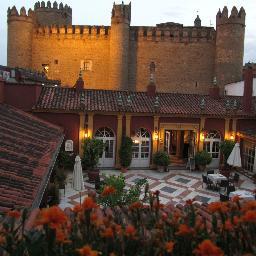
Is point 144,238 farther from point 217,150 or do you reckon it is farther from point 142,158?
point 217,150

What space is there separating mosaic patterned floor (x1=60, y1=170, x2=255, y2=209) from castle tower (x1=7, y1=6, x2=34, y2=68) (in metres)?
22.6

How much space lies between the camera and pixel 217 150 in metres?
23.5

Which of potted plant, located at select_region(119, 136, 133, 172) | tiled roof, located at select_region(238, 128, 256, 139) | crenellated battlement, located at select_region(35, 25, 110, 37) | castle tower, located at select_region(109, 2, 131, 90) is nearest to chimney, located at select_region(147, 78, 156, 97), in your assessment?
potted plant, located at select_region(119, 136, 133, 172)

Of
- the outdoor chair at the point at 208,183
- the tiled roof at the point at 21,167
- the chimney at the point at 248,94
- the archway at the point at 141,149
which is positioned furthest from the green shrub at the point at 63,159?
the chimney at the point at 248,94

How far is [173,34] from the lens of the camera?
38.8 metres

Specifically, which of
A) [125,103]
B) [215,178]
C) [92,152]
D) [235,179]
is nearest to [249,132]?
[235,179]

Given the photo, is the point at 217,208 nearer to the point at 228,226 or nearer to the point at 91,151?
the point at 228,226

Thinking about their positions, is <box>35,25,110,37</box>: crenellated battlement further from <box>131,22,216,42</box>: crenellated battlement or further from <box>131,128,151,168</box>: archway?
<box>131,128,151,168</box>: archway

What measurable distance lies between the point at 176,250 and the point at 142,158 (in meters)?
19.8

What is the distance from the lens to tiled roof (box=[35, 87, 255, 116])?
21.5 meters

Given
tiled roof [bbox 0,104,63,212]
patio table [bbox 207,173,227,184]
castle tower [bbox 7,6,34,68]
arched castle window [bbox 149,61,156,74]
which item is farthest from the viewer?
arched castle window [bbox 149,61,156,74]

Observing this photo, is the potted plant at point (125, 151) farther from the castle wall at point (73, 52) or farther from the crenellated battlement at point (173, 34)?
the crenellated battlement at point (173, 34)

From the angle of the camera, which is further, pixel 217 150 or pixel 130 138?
pixel 217 150

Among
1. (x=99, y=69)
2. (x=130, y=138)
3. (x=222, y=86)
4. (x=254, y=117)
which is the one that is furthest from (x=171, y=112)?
(x=99, y=69)
